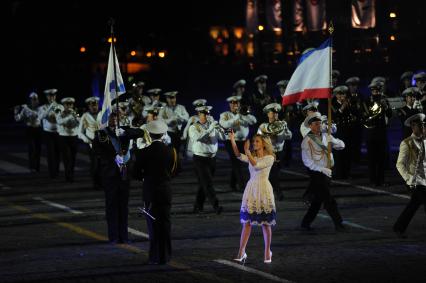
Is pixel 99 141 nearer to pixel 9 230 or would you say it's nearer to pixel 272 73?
pixel 9 230

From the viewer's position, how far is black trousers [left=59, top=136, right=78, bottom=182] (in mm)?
22022

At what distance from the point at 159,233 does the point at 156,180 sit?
0.65 m

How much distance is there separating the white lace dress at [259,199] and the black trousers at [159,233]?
3.09 feet

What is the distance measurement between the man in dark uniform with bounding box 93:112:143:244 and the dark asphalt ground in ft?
0.98

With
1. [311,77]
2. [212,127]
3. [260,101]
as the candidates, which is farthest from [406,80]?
[311,77]

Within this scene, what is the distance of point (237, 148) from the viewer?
15.9m

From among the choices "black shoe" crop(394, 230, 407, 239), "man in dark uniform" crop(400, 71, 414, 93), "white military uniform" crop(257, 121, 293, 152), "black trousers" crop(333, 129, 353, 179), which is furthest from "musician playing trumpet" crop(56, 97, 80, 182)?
"black shoe" crop(394, 230, 407, 239)

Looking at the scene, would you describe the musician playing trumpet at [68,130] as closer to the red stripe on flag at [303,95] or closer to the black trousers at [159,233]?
the red stripe on flag at [303,95]

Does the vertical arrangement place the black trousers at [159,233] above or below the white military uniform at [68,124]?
below

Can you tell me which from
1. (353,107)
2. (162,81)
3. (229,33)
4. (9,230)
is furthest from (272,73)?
(9,230)

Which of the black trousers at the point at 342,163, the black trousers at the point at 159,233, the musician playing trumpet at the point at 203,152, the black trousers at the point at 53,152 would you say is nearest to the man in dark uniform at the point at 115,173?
the black trousers at the point at 159,233

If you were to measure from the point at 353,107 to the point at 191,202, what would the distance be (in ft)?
18.8

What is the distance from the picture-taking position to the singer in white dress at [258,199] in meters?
11.7

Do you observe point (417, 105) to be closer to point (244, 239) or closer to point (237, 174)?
point (237, 174)
